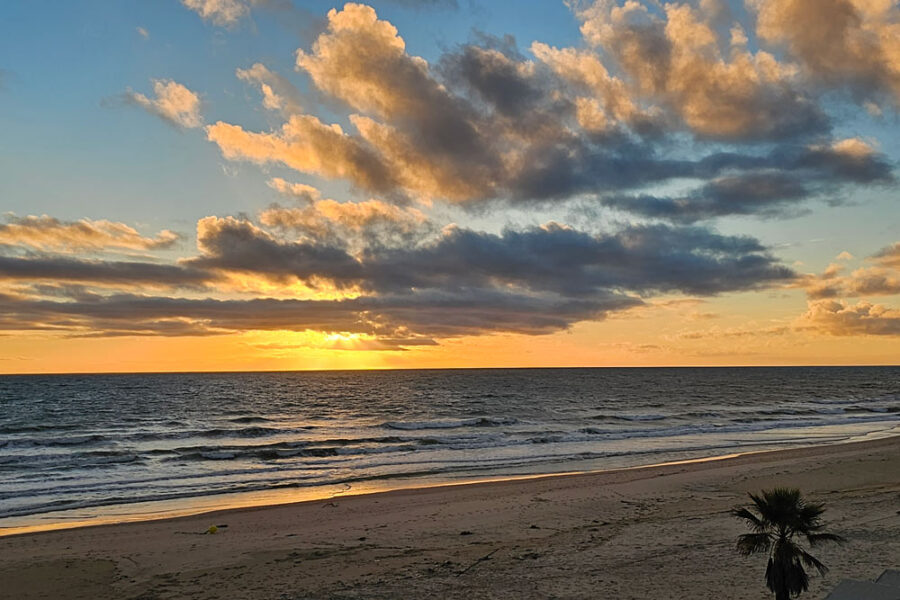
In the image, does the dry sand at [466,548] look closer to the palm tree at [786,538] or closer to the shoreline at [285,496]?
the shoreline at [285,496]

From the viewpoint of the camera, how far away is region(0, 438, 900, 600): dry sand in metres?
10.8

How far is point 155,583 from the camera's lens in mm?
11883

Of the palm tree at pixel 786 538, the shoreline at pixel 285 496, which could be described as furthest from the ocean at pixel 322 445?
the palm tree at pixel 786 538

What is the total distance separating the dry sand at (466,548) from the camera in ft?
35.4

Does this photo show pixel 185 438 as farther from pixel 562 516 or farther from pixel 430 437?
pixel 562 516

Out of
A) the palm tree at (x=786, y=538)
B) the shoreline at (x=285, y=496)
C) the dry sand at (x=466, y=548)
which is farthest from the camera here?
the shoreline at (x=285, y=496)

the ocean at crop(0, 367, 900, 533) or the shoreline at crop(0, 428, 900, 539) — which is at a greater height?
the shoreline at crop(0, 428, 900, 539)

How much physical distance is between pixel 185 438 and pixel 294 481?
20889 mm

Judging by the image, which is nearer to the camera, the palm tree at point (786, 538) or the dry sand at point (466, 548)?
the palm tree at point (786, 538)

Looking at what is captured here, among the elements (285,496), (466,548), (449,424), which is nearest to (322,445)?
(285,496)

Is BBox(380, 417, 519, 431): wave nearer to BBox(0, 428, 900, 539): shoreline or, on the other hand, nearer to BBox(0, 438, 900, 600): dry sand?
BBox(0, 428, 900, 539): shoreline

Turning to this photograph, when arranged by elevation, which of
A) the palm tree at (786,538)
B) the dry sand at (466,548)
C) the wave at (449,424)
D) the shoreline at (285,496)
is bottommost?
the wave at (449,424)

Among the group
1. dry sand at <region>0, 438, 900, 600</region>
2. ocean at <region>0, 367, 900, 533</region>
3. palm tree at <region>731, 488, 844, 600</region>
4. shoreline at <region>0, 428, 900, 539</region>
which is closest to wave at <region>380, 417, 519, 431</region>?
ocean at <region>0, 367, 900, 533</region>

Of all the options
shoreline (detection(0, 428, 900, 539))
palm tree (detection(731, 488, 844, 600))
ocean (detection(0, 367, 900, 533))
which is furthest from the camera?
ocean (detection(0, 367, 900, 533))
